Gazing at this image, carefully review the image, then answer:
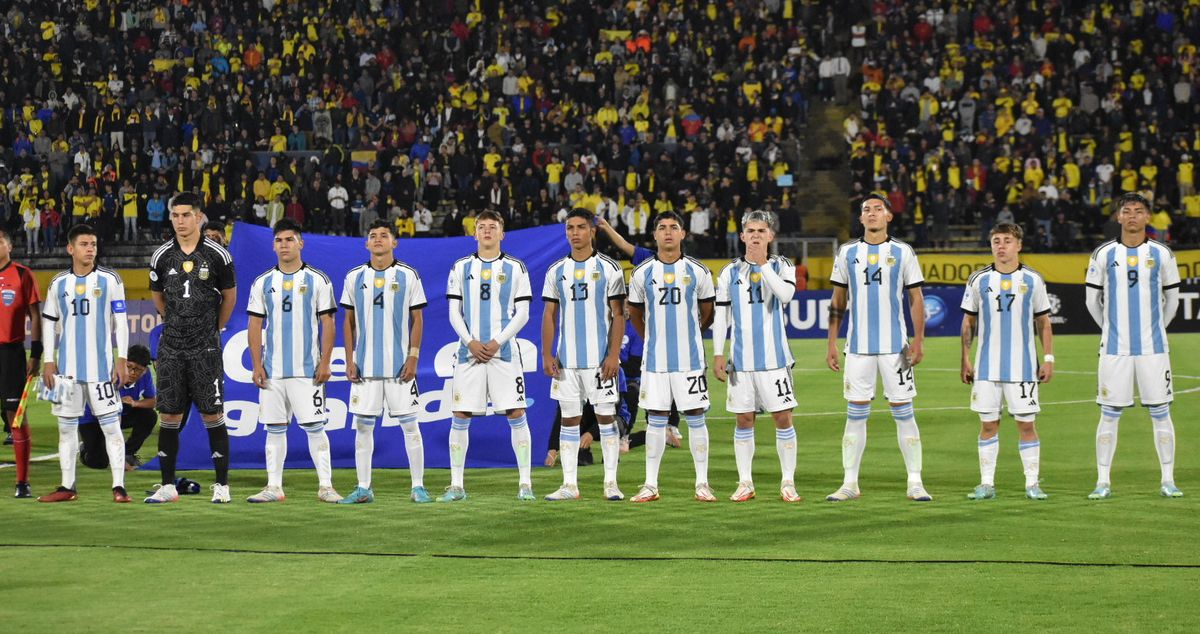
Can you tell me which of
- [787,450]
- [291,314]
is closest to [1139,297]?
[787,450]

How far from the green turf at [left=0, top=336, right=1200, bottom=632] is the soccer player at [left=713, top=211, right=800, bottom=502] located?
444mm

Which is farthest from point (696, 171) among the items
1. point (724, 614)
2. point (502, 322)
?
point (724, 614)

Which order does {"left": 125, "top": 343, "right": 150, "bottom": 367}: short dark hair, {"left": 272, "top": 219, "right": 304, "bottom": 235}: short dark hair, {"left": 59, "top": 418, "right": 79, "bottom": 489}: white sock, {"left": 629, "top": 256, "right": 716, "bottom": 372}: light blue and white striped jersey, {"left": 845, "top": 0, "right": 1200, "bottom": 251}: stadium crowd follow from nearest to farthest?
{"left": 629, "top": 256, "right": 716, "bottom": 372}: light blue and white striped jersey < {"left": 272, "top": 219, "right": 304, "bottom": 235}: short dark hair < {"left": 59, "top": 418, "right": 79, "bottom": 489}: white sock < {"left": 125, "top": 343, "right": 150, "bottom": 367}: short dark hair < {"left": 845, "top": 0, "right": 1200, "bottom": 251}: stadium crowd

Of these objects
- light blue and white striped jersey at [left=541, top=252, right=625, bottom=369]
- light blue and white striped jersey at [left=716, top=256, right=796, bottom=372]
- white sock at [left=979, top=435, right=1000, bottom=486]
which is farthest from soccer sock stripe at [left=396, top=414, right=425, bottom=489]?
white sock at [left=979, top=435, right=1000, bottom=486]

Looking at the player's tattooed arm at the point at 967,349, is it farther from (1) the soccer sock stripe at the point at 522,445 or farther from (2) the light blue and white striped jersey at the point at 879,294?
(1) the soccer sock stripe at the point at 522,445

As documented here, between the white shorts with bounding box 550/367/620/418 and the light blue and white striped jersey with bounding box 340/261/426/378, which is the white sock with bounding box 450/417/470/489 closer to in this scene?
the light blue and white striped jersey with bounding box 340/261/426/378

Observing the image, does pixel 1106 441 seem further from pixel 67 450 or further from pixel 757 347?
pixel 67 450

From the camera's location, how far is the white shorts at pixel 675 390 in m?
10.7

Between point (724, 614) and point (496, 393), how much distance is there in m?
4.12

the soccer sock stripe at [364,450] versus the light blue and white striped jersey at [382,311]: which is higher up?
the light blue and white striped jersey at [382,311]

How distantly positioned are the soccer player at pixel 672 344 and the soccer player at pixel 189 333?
3.21 m

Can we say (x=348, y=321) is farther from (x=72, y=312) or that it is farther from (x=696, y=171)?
(x=696, y=171)

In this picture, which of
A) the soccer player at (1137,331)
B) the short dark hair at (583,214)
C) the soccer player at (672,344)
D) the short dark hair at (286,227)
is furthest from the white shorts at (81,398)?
the soccer player at (1137,331)

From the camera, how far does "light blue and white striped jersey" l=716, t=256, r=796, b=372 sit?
10.6 metres
